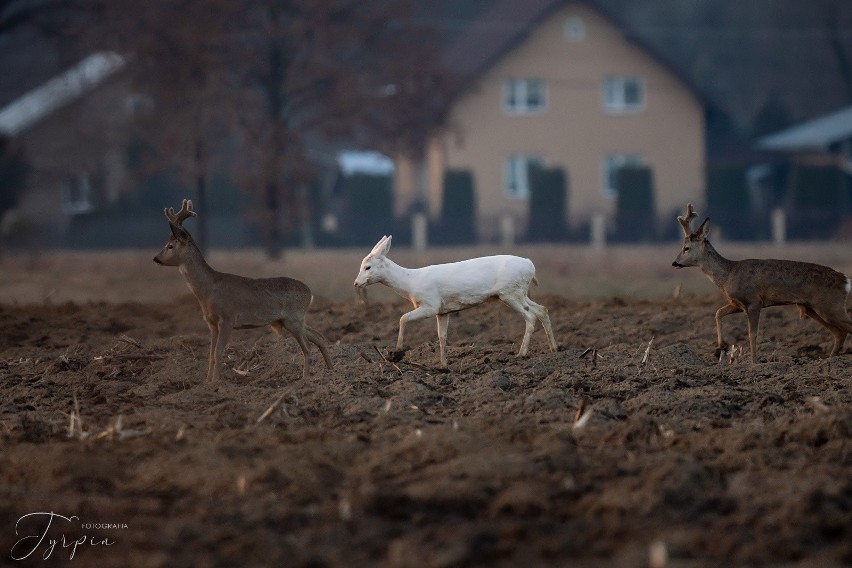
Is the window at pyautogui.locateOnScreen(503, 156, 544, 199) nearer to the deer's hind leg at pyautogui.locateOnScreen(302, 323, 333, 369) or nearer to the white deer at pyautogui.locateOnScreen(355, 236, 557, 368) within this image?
the white deer at pyautogui.locateOnScreen(355, 236, 557, 368)

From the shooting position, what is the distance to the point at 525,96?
5138 centimetres

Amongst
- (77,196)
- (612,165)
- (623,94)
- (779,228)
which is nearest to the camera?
(779,228)

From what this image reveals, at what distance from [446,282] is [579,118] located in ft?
131

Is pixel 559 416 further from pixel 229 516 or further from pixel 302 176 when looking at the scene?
pixel 302 176

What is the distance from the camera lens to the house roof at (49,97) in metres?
43.2

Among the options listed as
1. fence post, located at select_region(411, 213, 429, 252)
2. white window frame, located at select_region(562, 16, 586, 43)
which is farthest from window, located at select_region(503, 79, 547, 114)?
fence post, located at select_region(411, 213, 429, 252)

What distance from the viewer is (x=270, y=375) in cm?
1228

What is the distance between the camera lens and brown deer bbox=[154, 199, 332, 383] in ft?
38.7

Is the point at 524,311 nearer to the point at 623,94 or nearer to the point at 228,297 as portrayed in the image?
the point at 228,297

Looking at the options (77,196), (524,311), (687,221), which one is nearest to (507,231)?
(77,196)

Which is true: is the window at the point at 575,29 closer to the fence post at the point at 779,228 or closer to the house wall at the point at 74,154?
the fence post at the point at 779,228

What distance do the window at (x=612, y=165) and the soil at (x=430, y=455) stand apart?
37.8m

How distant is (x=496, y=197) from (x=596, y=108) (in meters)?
4.98

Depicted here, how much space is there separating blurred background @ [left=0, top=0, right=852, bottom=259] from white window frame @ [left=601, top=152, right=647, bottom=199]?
0.08 metres
